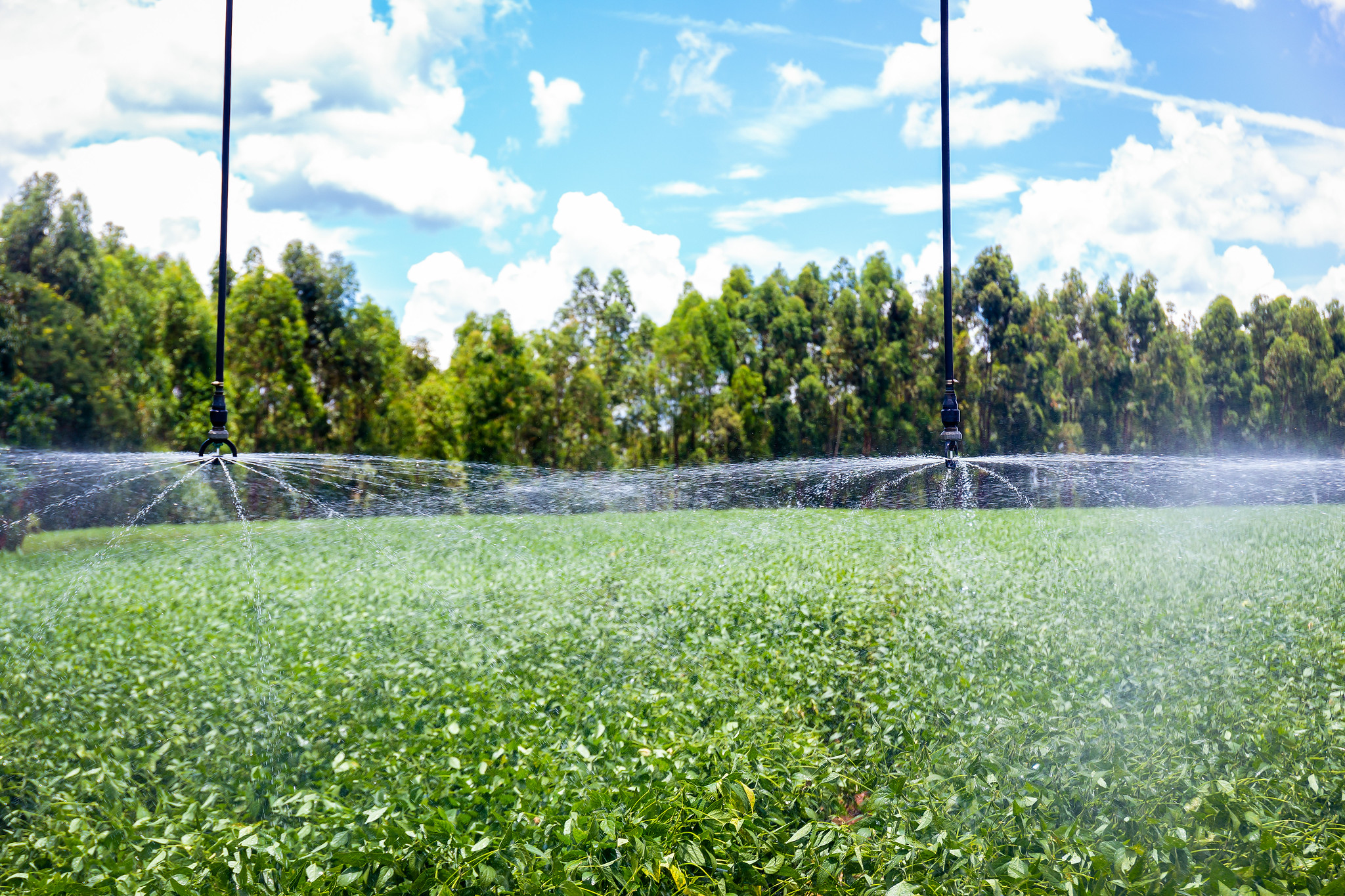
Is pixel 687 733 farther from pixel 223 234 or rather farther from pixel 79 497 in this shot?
pixel 79 497

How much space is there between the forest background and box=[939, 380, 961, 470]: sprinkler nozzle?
2135 cm

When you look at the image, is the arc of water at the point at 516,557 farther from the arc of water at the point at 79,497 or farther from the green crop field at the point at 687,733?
the arc of water at the point at 79,497

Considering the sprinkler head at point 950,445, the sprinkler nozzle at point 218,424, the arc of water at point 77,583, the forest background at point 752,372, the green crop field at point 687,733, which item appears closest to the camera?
the green crop field at point 687,733

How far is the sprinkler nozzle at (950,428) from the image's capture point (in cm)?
479

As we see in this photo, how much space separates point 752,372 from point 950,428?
2418cm

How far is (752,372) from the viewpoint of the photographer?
2892cm

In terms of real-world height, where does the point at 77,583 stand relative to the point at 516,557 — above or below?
below

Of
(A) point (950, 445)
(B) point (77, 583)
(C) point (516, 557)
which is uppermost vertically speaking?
(A) point (950, 445)

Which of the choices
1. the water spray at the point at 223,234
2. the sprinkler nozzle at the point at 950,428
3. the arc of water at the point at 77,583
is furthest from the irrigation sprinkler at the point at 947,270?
the arc of water at the point at 77,583

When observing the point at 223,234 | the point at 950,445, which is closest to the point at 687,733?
the point at 950,445

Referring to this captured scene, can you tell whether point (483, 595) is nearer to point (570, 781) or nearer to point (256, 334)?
point (570, 781)

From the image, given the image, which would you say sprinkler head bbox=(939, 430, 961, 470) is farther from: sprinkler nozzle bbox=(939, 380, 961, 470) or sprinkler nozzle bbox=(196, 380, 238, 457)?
sprinkler nozzle bbox=(196, 380, 238, 457)

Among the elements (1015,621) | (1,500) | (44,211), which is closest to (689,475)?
(1,500)

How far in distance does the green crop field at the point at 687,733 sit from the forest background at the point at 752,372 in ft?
60.3
